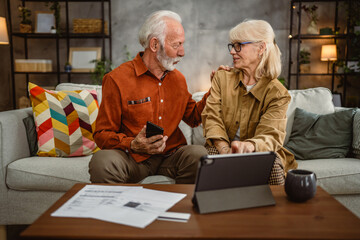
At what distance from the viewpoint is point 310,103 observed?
2271 millimetres

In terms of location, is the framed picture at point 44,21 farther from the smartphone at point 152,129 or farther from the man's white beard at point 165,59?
the smartphone at point 152,129

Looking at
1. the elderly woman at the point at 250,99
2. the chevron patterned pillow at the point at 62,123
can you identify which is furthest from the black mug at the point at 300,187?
the chevron patterned pillow at the point at 62,123

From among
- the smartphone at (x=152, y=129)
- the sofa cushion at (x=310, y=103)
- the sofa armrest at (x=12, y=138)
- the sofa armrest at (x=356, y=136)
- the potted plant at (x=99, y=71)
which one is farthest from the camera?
the potted plant at (x=99, y=71)

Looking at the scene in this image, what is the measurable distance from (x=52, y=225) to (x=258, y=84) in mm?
1204

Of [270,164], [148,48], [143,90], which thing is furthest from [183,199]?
[148,48]

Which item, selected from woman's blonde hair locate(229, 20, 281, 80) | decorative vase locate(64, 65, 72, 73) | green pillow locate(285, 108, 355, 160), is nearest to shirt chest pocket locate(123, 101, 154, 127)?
woman's blonde hair locate(229, 20, 281, 80)

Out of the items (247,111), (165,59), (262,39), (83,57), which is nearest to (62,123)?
(165,59)

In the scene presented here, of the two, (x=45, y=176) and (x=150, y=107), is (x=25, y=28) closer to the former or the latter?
(x=45, y=176)

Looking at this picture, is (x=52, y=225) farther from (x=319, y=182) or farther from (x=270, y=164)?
(x=319, y=182)

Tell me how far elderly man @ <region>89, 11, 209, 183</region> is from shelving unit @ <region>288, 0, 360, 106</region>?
281 centimetres

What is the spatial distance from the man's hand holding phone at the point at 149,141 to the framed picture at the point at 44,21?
3.29 m

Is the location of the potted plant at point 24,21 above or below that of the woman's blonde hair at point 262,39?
above

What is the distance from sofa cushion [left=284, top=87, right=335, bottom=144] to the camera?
7.35 feet

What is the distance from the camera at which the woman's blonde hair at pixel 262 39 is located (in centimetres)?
169
